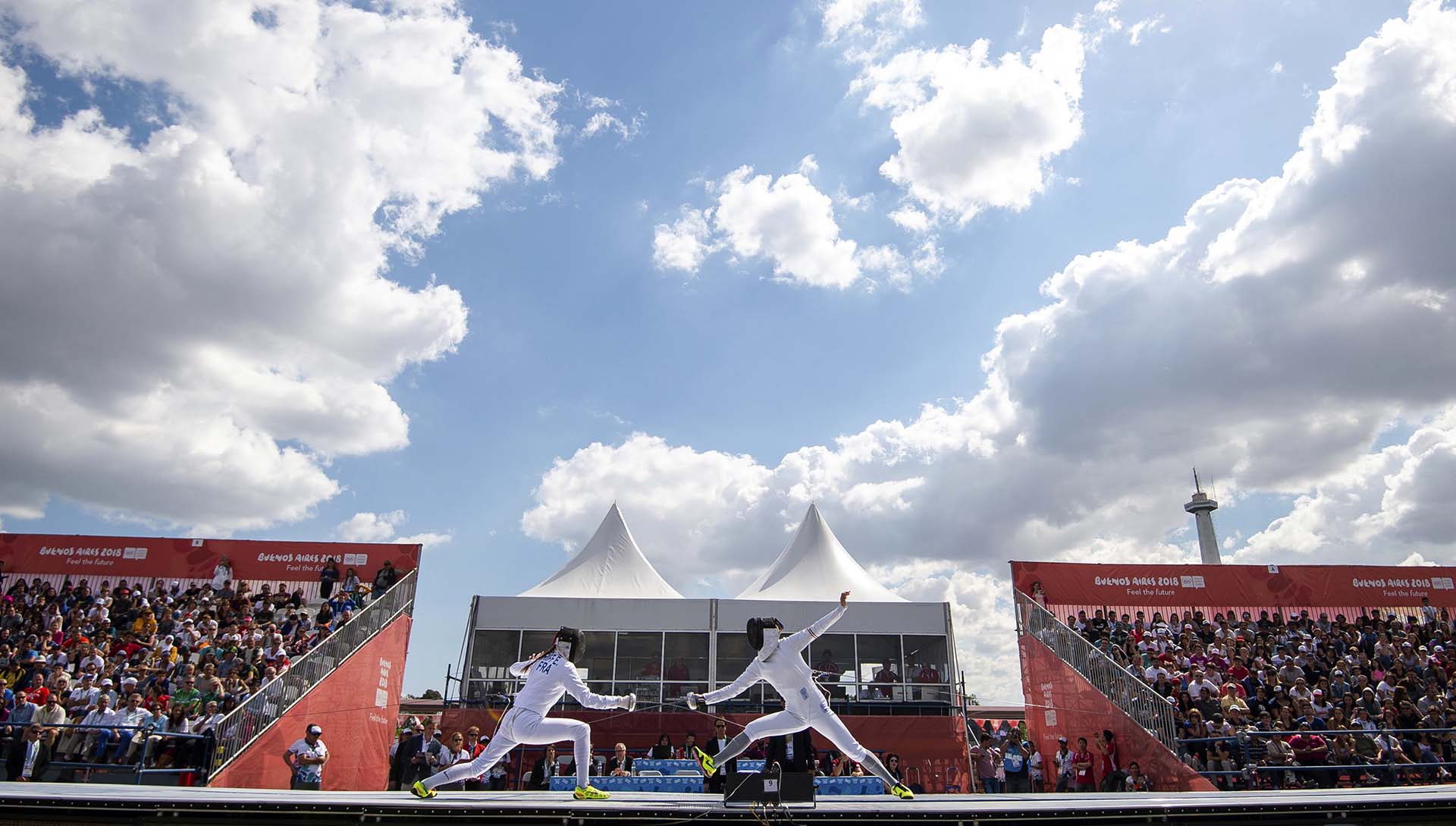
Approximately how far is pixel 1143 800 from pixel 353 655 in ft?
49.4

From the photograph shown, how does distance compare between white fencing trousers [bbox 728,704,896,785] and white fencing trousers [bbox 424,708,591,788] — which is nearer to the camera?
white fencing trousers [bbox 424,708,591,788]

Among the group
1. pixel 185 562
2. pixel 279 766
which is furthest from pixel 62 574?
pixel 279 766

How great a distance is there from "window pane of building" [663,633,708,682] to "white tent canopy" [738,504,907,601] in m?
1.68

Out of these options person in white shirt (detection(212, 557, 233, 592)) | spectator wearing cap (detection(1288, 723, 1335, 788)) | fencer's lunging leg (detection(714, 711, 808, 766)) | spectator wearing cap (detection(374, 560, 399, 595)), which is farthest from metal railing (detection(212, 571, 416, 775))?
spectator wearing cap (detection(1288, 723, 1335, 788))

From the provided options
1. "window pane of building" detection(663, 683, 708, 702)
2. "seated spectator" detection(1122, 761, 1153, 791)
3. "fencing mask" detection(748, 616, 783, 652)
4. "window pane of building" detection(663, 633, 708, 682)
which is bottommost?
"seated spectator" detection(1122, 761, 1153, 791)

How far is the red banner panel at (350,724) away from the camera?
543 inches

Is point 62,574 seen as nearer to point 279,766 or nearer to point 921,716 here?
point 279,766

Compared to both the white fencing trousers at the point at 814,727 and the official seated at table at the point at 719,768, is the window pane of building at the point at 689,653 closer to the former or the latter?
the official seated at table at the point at 719,768

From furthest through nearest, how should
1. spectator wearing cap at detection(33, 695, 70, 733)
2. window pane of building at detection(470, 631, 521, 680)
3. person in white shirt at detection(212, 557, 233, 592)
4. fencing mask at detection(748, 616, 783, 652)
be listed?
1. person in white shirt at detection(212, 557, 233, 592)
2. window pane of building at detection(470, 631, 521, 680)
3. spectator wearing cap at detection(33, 695, 70, 733)
4. fencing mask at detection(748, 616, 783, 652)

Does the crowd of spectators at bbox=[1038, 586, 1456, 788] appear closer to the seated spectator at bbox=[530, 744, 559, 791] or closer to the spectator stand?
the spectator stand

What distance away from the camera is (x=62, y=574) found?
22.8 meters

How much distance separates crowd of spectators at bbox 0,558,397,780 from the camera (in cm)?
1261

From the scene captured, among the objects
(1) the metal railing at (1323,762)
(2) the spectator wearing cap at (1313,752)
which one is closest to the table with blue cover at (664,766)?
(1) the metal railing at (1323,762)

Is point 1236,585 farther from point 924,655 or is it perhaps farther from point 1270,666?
point 924,655
